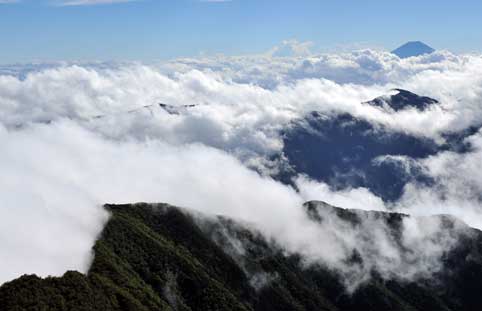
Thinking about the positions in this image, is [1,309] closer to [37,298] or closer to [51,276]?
[37,298]

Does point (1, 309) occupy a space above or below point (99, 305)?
above

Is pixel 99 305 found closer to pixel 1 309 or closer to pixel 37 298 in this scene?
pixel 37 298

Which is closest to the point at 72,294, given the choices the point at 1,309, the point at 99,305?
the point at 99,305

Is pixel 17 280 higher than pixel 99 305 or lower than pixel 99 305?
higher

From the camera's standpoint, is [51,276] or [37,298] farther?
[51,276]

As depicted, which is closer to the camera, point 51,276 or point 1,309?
point 1,309

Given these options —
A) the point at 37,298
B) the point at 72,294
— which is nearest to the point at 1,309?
the point at 37,298

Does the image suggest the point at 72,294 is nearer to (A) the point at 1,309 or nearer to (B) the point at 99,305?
(B) the point at 99,305

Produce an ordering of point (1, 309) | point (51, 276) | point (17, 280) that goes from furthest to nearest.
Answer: point (51, 276) < point (17, 280) < point (1, 309)

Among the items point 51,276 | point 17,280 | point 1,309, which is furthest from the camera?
point 51,276
